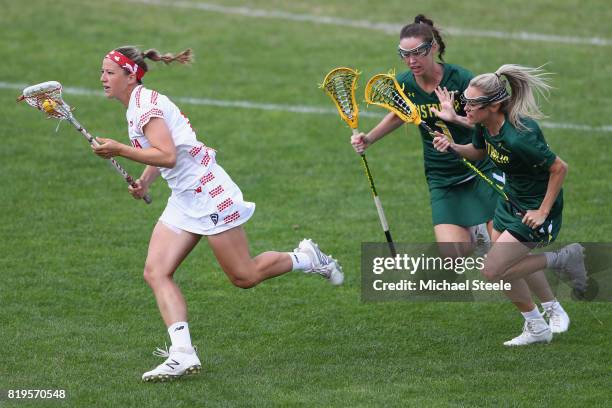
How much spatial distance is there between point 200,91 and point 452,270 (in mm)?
6711

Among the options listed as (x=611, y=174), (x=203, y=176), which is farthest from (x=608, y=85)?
(x=203, y=176)

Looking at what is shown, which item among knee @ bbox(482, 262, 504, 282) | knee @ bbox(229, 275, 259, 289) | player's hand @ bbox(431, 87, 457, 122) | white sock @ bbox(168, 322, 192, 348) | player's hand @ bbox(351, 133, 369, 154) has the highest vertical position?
player's hand @ bbox(431, 87, 457, 122)

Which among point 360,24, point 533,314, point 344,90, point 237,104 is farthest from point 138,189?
point 360,24

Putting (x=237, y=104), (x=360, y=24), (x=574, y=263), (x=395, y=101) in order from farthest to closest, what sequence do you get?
(x=360, y=24)
(x=237, y=104)
(x=395, y=101)
(x=574, y=263)

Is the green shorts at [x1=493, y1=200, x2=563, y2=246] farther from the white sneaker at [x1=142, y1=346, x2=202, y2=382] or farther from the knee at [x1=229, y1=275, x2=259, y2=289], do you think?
the white sneaker at [x1=142, y1=346, x2=202, y2=382]

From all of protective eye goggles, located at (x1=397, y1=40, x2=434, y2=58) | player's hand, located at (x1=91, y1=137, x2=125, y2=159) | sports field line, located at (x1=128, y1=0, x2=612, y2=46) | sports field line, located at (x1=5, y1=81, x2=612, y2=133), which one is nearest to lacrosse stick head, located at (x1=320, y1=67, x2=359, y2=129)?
protective eye goggles, located at (x1=397, y1=40, x2=434, y2=58)

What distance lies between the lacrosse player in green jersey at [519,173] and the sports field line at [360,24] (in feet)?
30.3

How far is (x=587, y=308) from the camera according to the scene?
9000 millimetres

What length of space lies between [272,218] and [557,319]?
3613mm

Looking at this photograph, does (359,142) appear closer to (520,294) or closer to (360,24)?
(520,294)

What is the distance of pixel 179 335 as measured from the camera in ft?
24.1

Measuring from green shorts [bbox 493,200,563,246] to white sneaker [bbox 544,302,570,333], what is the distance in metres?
0.81

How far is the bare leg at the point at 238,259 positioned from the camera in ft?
25.0

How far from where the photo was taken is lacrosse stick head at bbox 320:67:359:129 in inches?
340
